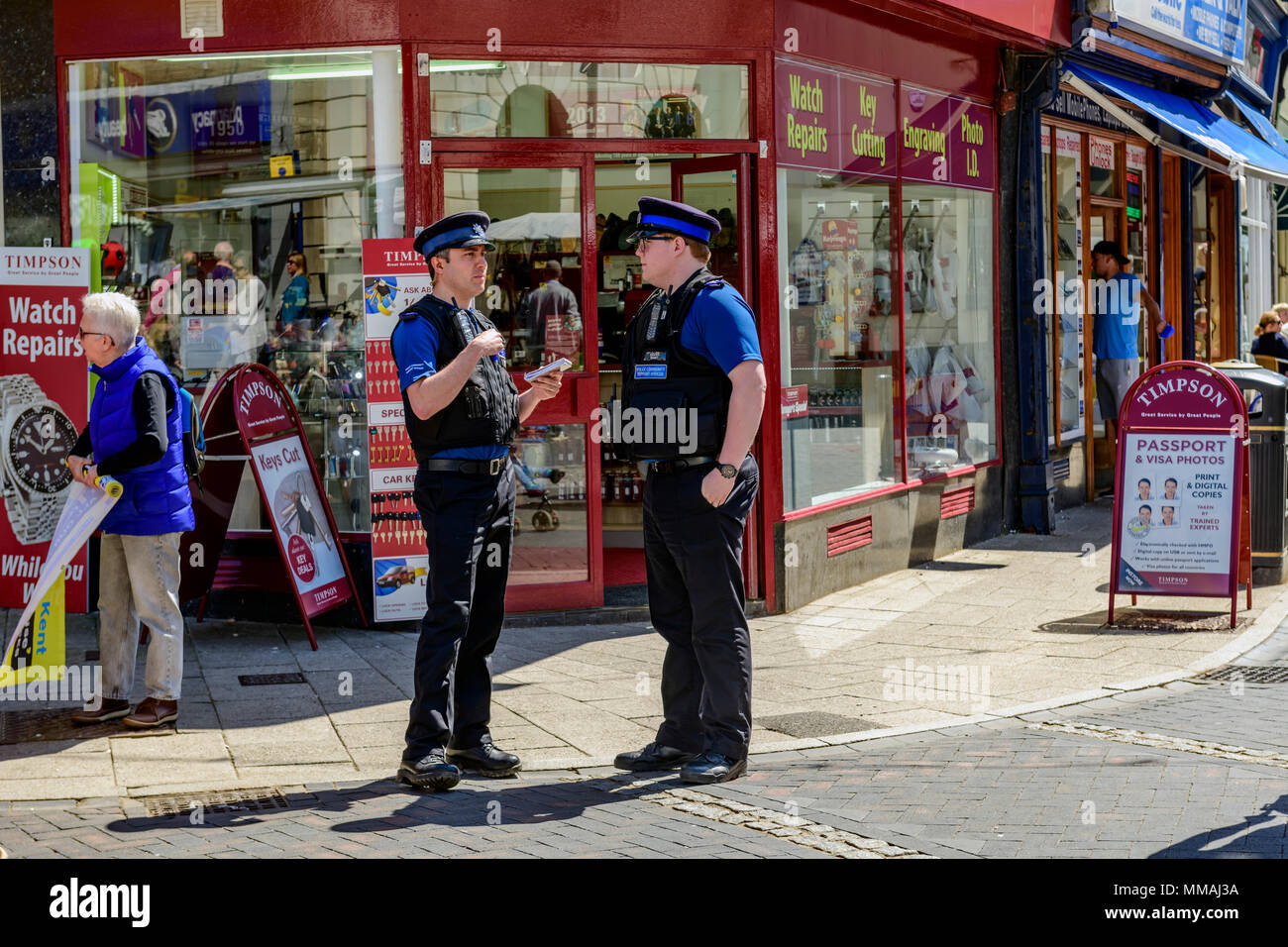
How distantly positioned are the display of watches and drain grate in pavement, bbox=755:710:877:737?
4054 mm

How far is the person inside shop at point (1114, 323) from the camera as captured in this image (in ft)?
45.6

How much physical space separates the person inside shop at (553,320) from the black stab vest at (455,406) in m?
3.24

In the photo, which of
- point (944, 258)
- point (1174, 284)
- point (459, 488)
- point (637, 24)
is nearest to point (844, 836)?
point (459, 488)

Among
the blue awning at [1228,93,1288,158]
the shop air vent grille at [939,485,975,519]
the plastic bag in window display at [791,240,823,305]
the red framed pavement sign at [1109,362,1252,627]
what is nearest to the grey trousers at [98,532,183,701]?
the plastic bag in window display at [791,240,823,305]

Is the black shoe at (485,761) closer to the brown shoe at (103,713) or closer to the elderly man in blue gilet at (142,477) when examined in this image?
the elderly man in blue gilet at (142,477)

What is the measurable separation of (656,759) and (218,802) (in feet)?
5.35

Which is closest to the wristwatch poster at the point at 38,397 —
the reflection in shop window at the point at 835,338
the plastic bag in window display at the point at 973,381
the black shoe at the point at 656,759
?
the black shoe at the point at 656,759

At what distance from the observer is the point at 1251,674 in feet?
24.7

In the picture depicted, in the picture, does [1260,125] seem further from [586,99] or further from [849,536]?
[586,99]

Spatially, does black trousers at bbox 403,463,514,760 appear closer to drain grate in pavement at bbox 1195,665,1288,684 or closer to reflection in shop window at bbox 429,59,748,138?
reflection in shop window at bbox 429,59,748,138

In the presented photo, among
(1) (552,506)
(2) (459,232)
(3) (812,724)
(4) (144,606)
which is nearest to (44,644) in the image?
(4) (144,606)

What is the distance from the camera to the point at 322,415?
893 centimetres

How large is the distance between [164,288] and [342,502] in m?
1.69

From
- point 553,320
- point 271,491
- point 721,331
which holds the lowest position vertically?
point 271,491
